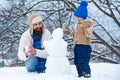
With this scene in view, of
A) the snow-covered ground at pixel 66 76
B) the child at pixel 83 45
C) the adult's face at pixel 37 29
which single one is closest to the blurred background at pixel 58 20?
the snow-covered ground at pixel 66 76

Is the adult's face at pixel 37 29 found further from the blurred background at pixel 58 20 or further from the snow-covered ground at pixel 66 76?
the blurred background at pixel 58 20

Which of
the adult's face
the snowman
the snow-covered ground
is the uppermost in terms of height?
the adult's face

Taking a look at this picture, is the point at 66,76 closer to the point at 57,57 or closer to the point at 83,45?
the point at 57,57

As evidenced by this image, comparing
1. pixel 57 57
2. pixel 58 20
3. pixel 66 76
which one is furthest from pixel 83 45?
pixel 58 20

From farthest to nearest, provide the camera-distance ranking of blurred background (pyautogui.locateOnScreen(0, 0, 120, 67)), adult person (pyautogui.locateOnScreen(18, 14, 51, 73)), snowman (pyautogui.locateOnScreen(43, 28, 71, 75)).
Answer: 1. blurred background (pyautogui.locateOnScreen(0, 0, 120, 67))
2. adult person (pyautogui.locateOnScreen(18, 14, 51, 73))
3. snowman (pyautogui.locateOnScreen(43, 28, 71, 75))

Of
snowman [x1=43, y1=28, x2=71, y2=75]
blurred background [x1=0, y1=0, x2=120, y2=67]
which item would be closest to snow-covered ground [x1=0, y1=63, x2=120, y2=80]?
snowman [x1=43, y1=28, x2=71, y2=75]

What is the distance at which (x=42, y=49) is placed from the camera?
5988mm

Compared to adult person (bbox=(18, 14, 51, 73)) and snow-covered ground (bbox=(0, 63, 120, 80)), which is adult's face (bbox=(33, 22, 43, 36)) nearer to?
adult person (bbox=(18, 14, 51, 73))

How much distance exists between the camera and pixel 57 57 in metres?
5.52

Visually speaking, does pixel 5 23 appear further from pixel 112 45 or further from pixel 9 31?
pixel 112 45

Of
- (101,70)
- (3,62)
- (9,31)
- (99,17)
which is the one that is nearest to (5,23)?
(9,31)

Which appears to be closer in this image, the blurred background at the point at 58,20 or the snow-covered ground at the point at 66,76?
the snow-covered ground at the point at 66,76

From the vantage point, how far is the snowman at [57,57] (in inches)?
214

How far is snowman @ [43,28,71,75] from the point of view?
17.9ft
